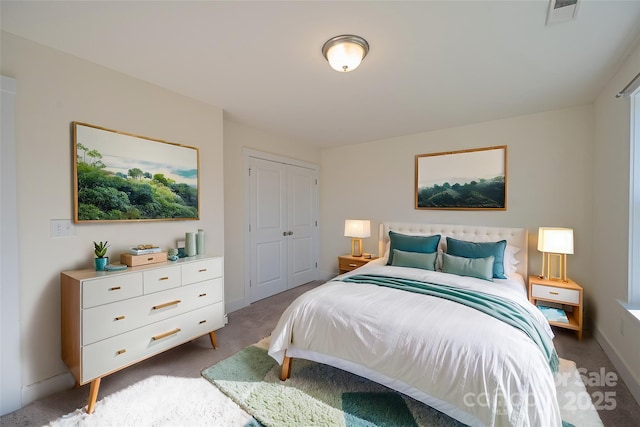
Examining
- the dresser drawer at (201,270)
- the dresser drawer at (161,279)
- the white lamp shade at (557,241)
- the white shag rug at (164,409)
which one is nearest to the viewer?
the white shag rug at (164,409)

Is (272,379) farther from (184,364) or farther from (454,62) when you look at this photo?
(454,62)

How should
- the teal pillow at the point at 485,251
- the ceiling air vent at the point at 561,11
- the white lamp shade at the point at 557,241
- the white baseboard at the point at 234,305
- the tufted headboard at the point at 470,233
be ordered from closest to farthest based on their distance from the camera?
the ceiling air vent at the point at 561,11
the white lamp shade at the point at 557,241
the teal pillow at the point at 485,251
the tufted headboard at the point at 470,233
the white baseboard at the point at 234,305

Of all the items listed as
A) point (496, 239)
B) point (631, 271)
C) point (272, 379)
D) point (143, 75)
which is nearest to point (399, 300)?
point (272, 379)

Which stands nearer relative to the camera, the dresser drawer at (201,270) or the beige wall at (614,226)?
the beige wall at (614,226)

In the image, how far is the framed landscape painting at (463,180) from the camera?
11.2ft

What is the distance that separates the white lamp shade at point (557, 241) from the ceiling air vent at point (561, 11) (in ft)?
6.64

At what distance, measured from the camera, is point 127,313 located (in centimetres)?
194

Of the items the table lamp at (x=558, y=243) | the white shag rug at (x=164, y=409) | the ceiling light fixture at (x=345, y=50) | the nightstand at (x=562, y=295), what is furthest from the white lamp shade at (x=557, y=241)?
the white shag rug at (x=164, y=409)

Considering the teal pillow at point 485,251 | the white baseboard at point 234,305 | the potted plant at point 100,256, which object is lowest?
the white baseboard at point 234,305

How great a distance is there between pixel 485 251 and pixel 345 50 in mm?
2485

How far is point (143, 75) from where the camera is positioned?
231 centimetres

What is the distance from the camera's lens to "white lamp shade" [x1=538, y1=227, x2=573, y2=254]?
8.95 ft

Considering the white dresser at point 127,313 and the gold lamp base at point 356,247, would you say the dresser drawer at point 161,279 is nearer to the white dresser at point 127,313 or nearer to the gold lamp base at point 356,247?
the white dresser at point 127,313

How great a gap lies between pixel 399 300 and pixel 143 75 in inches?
111
